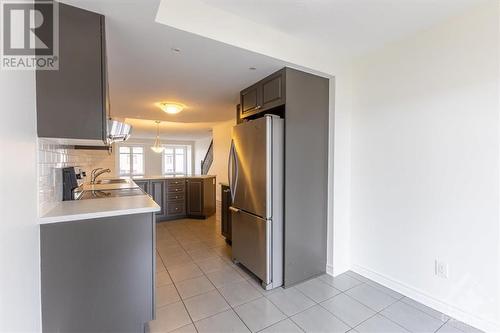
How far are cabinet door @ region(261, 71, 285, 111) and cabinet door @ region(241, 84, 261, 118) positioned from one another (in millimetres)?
114

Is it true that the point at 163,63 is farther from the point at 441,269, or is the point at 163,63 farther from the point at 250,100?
the point at 441,269

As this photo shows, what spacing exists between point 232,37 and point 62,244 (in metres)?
1.84

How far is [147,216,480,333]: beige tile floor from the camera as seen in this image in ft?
5.68

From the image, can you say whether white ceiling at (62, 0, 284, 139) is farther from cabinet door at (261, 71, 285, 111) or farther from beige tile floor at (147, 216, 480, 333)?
beige tile floor at (147, 216, 480, 333)

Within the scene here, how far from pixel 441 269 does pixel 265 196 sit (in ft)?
5.21

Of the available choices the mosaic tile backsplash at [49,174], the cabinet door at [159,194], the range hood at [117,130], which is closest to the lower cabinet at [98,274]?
the mosaic tile backsplash at [49,174]

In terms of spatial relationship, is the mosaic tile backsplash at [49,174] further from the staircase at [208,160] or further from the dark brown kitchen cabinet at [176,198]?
the staircase at [208,160]

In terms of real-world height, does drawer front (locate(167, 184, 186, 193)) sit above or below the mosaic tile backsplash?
below

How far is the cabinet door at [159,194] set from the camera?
4.80m

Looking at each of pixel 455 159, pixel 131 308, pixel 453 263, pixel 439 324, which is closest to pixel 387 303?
pixel 439 324

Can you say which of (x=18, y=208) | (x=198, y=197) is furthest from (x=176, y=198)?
(x=18, y=208)

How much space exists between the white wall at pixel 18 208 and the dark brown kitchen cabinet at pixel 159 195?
3.57 m

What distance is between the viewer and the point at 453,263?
184 cm

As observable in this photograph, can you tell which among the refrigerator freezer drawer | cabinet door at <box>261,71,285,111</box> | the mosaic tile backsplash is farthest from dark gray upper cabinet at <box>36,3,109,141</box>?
the refrigerator freezer drawer
